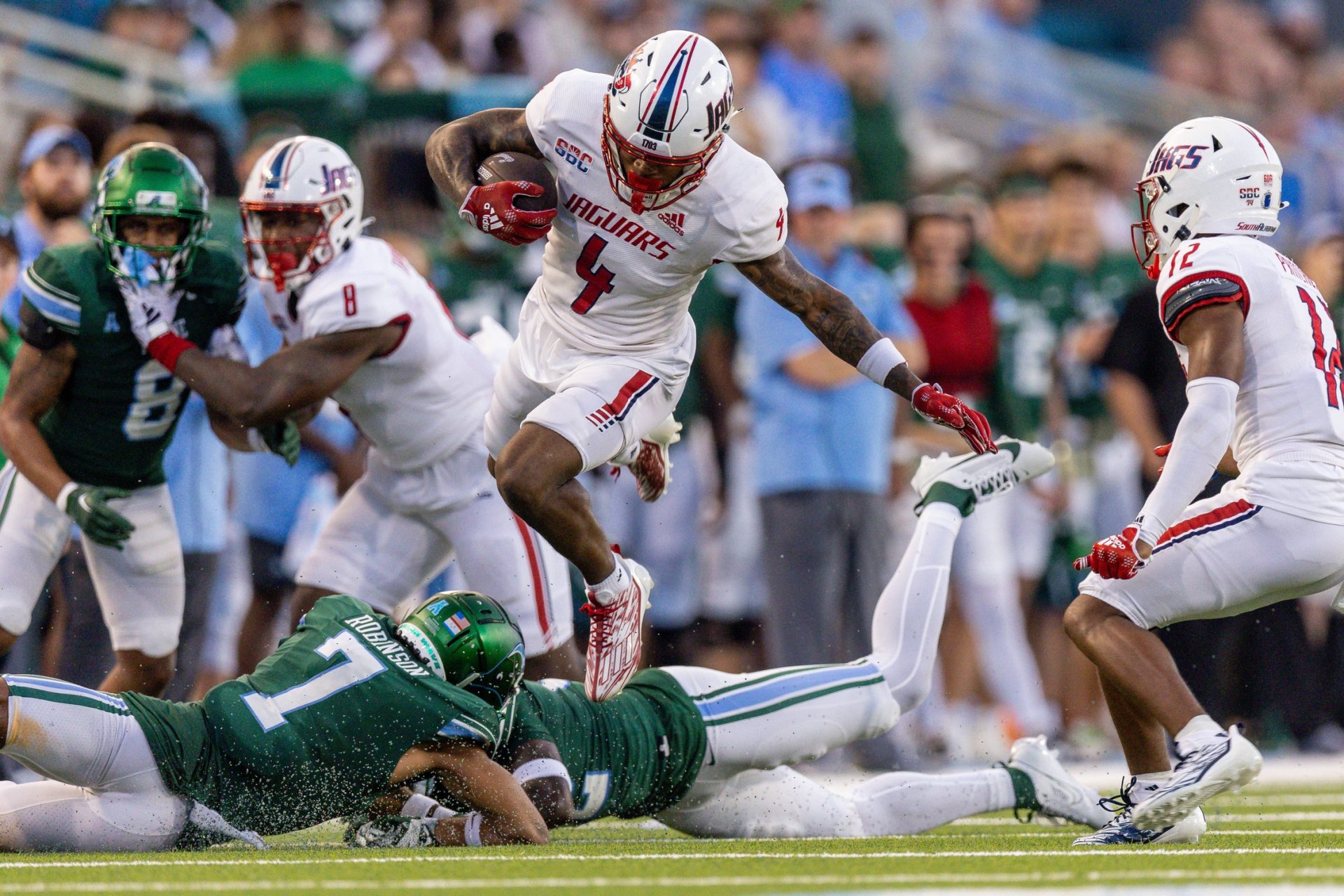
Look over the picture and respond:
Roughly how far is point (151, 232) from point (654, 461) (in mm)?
1705

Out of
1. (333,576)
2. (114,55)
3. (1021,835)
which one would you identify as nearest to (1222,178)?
(1021,835)

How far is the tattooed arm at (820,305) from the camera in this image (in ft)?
17.9

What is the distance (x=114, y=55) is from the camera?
985 centimetres

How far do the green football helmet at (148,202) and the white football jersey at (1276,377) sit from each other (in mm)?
2968

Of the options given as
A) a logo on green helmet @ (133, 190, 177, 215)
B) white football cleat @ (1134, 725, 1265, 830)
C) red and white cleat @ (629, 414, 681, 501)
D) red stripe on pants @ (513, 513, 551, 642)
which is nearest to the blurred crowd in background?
a logo on green helmet @ (133, 190, 177, 215)

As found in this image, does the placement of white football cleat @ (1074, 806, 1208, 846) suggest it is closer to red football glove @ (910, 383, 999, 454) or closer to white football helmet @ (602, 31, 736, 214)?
red football glove @ (910, 383, 999, 454)

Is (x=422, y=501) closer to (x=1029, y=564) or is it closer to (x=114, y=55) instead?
(x=1029, y=564)

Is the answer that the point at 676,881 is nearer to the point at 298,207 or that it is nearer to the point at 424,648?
the point at 424,648

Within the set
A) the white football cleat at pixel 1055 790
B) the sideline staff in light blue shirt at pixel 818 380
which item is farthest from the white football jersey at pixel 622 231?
the sideline staff in light blue shirt at pixel 818 380

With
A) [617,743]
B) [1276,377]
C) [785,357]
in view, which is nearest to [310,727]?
[617,743]

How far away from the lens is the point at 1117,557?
4.66 meters

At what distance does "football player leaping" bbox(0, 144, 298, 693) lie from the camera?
5961 millimetres

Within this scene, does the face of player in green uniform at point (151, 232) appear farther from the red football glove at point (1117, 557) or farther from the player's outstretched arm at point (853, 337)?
the red football glove at point (1117, 557)

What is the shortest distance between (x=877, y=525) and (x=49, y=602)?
10.8 feet
